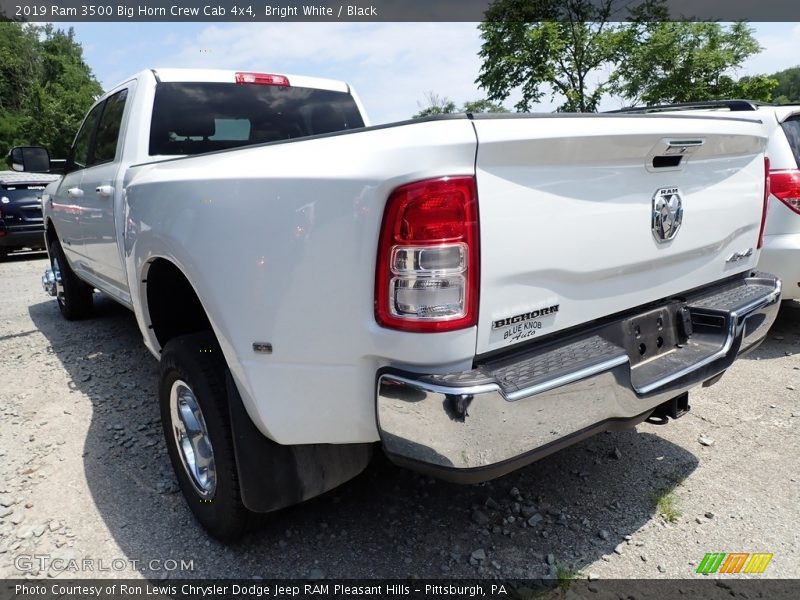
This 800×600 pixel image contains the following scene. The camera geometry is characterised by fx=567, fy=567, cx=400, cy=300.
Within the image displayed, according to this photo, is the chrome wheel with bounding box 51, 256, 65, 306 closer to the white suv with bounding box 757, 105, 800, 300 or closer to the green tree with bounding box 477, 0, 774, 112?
the white suv with bounding box 757, 105, 800, 300

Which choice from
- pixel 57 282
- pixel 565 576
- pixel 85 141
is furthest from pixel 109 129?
pixel 565 576

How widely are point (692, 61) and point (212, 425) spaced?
23.1 meters

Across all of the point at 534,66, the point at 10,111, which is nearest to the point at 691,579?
the point at 534,66

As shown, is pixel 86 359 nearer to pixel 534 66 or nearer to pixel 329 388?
pixel 329 388

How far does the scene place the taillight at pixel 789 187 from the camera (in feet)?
13.1

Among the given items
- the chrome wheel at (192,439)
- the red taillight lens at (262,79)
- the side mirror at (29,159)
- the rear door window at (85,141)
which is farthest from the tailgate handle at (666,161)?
the side mirror at (29,159)

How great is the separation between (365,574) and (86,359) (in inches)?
130

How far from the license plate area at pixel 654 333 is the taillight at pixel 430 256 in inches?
30.4

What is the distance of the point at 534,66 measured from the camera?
22453 millimetres

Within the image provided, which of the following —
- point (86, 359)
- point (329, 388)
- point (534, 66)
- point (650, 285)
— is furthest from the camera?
point (534, 66)

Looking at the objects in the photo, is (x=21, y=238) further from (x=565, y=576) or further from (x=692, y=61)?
(x=692, y=61)

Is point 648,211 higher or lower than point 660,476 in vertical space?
higher

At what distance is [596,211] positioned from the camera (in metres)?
1.78

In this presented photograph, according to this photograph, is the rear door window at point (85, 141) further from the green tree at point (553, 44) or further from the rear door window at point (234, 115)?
the green tree at point (553, 44)
